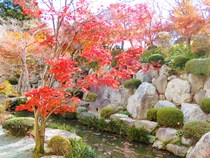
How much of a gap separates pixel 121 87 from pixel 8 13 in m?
13.5

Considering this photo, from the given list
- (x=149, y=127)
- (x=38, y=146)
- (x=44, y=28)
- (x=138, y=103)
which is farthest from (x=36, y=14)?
(x=138, y=103)

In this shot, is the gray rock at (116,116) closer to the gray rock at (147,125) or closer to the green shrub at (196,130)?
the gray rock at (147,125)

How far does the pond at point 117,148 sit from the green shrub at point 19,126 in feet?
7.55

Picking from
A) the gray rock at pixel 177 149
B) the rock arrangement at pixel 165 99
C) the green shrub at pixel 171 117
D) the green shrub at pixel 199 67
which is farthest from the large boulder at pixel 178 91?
the gray rock at pixel 177 149

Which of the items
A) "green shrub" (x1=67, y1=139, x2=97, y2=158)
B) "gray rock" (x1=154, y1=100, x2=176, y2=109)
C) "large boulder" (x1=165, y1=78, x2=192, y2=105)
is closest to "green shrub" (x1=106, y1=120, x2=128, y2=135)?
"gray rock" (x1=154, y1=100, x2=176, y2=109)

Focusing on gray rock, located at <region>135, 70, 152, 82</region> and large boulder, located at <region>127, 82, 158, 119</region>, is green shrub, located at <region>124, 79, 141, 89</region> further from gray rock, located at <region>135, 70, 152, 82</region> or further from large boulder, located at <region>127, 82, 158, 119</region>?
large boulder, located at <region>127, 82, 158, 119</region>

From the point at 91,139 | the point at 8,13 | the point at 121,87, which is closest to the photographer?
the point at 91,139

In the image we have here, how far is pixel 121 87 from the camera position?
45.6 ft

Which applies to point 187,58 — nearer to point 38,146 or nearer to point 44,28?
point 44,28

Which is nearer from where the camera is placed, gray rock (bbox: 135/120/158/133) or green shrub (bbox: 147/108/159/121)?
gray rock (bbox: 135/120/158/133)

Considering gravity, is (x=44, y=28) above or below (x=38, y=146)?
above

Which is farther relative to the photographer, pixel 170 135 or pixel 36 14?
pixel 170 135

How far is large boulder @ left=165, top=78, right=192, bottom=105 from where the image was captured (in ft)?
34.7

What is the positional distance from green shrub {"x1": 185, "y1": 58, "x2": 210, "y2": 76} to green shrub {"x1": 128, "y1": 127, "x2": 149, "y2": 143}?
366 centimetres
